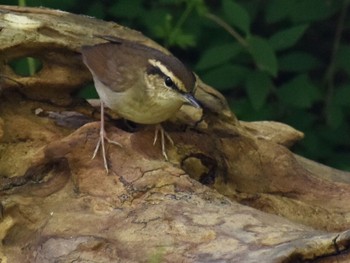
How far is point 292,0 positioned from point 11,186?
116 inches

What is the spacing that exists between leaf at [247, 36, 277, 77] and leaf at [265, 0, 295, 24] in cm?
35

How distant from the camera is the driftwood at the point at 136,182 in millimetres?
3570

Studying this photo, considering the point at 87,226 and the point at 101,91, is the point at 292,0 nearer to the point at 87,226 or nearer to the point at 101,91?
the point at 101,91

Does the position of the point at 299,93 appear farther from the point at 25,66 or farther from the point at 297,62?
the point at 25,66

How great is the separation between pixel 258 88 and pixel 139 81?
70.2 inches

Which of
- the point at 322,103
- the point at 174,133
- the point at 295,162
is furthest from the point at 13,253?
the point at 322,103

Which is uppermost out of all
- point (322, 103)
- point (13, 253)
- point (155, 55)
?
point (155, 55)

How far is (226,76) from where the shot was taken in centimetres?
628

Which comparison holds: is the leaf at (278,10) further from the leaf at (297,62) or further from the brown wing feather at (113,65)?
the brown wing feather at (113,65)

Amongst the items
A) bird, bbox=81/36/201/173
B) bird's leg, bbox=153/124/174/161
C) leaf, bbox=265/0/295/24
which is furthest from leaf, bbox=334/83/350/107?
bird's leg, bbox=153/124/174/161

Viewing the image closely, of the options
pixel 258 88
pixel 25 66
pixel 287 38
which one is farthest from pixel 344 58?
pixel 25 66

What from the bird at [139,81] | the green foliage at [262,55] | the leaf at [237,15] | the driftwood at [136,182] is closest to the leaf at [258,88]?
the green foliage at [262,55]

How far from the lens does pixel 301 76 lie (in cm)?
645

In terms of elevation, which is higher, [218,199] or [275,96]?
[218,199]
